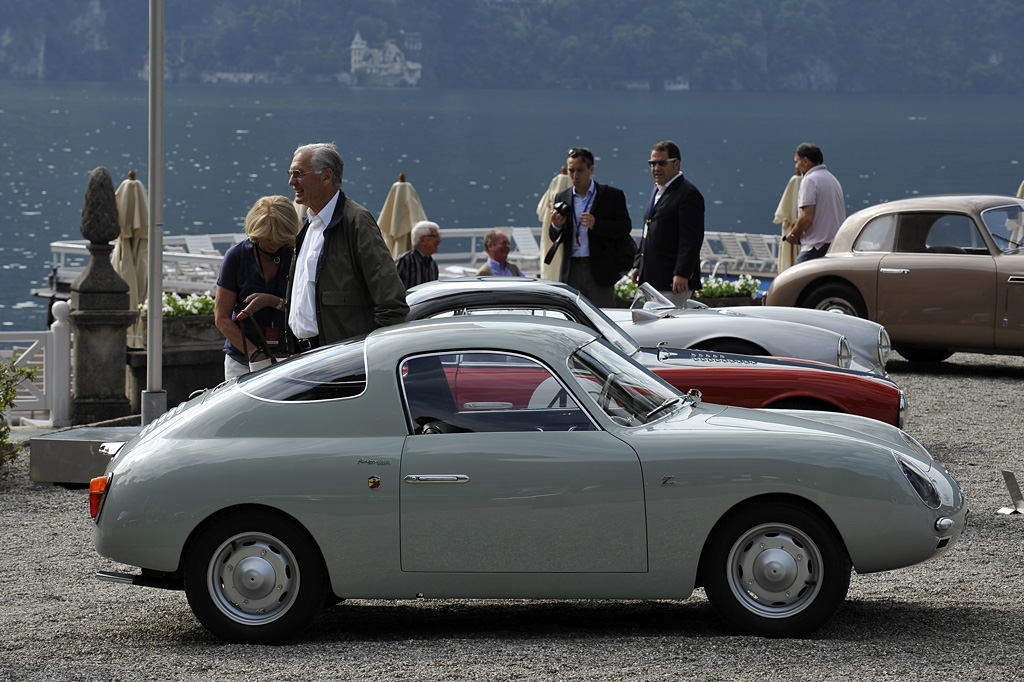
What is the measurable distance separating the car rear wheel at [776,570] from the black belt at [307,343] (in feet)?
8.08

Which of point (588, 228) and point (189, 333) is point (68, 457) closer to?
point (588, 228)

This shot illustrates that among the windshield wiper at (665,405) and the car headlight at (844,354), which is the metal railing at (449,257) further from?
the windshield wiper at (665,405)

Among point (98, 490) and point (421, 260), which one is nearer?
point (98, 490)

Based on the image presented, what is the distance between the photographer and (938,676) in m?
4.79

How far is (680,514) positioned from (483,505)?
2.54ft

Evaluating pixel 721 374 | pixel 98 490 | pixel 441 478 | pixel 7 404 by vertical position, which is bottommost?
pixel 7 404

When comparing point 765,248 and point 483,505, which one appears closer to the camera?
point 483,505

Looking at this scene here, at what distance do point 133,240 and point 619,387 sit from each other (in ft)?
43.8

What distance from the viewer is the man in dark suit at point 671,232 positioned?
416 inches

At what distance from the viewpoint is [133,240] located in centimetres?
1761

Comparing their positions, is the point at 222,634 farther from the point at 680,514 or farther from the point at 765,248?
the point at 765,248

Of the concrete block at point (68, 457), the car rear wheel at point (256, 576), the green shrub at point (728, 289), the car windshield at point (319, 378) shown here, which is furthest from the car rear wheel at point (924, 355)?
the car rear wheel at point (256, 576)

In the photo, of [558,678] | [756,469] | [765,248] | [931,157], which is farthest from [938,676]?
[931,157]

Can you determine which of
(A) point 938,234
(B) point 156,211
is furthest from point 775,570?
(A) point 938,234
